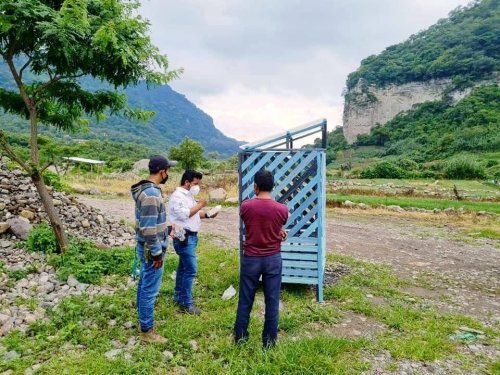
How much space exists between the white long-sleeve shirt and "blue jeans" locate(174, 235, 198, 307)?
0.17 metres

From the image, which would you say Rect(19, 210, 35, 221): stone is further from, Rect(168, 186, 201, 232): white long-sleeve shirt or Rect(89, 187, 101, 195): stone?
Rect(89, 187, 101, 195): stone

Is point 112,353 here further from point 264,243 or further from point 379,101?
point 379,101

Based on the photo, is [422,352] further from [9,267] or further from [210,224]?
[210,224]

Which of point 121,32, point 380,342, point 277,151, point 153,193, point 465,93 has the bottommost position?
point 380,342

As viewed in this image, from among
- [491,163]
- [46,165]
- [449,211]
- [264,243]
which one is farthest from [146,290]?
[491,163]

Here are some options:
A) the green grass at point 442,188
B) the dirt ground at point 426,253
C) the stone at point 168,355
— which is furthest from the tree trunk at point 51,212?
the green grass at point 442,188

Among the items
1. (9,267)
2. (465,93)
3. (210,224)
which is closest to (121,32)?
(9,267)

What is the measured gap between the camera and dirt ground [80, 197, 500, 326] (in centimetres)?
593

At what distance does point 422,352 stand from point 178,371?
2613 millimetres

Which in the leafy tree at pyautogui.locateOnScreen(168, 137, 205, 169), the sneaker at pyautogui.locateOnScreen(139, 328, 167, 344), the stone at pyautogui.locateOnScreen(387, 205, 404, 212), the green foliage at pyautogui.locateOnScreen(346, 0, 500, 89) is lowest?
the sneaker at pyautogui.locateOnScreen(139, 328, 167, 344)

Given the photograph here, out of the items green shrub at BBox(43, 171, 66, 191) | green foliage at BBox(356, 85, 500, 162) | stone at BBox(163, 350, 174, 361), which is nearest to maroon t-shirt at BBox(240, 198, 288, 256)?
stone at BBox(163, 350, 174, 361)

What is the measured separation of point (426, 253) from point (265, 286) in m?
6.97

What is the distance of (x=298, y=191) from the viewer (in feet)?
18.4

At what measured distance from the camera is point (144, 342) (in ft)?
13.3
